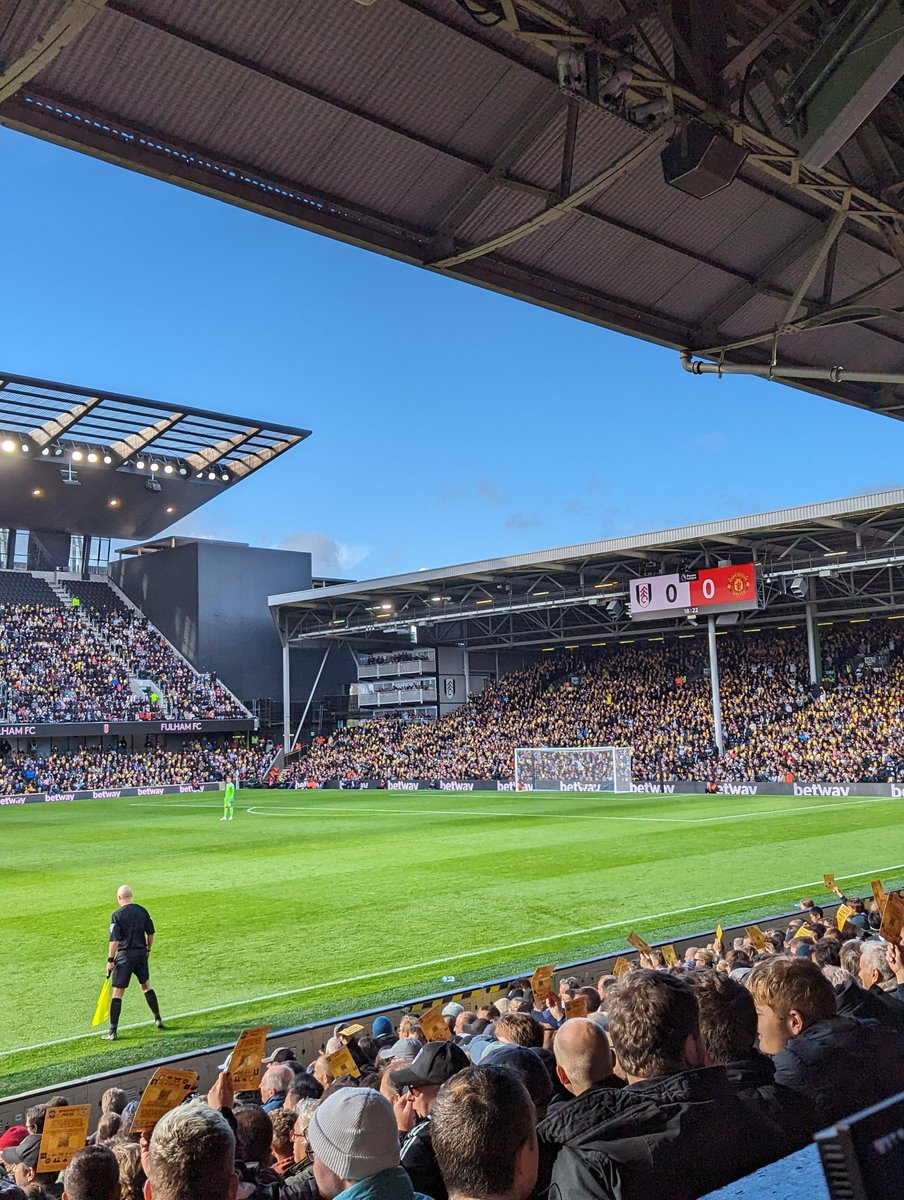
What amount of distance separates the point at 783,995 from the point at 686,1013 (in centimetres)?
79

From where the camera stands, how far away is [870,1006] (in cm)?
421

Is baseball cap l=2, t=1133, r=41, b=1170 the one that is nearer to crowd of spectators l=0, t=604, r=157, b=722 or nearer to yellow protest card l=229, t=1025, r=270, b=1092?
yellow protest card l=229, t=1025, r=270, b=1092

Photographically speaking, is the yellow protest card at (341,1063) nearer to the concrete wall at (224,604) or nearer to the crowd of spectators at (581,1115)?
the crowd of spectators at (581,1115)

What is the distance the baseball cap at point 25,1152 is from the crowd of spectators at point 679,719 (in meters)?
35.9

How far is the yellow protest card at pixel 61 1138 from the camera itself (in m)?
4.36

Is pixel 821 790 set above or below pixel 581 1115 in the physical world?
below

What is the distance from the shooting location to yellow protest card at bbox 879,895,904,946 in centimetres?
596

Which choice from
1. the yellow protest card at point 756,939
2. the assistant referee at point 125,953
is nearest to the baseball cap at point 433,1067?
the yellow protest card at point 756,939

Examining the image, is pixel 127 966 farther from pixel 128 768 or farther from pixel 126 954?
pixel 128 768

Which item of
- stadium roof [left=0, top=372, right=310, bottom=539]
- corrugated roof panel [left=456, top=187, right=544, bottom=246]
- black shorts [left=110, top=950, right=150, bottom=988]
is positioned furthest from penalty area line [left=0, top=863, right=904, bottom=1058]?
stadium roof [left=0, top=372, right=310, bottom=539]

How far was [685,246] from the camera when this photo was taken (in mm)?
7273

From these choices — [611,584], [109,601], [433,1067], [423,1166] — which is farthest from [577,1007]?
[109,601]

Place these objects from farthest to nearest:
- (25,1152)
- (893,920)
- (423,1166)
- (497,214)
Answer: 1. (497,214)
2. (893,920)
3. (25,1152)
4. (423,1166)

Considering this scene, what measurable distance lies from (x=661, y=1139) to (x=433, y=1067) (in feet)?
4.81
